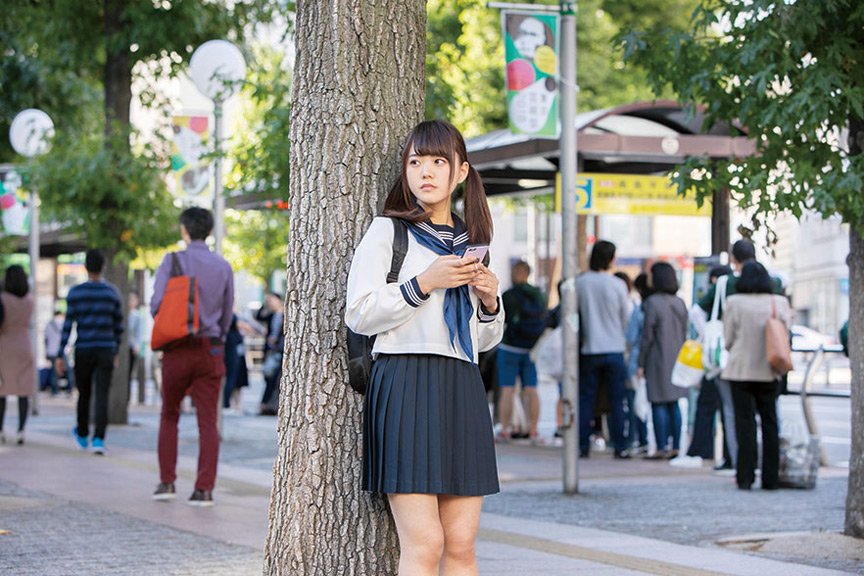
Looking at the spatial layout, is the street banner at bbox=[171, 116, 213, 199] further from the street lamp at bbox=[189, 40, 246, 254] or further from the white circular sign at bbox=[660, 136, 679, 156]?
the white circular sign at bbox=[660, 136, 679, 156]

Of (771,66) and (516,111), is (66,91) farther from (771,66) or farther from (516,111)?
(771,66)

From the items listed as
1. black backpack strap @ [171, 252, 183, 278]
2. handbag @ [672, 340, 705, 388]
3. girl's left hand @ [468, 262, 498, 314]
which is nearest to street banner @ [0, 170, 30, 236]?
handbag @ [672, 340, 705, 388]

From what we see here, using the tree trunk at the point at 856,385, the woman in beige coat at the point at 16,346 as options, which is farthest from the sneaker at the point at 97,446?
the tree trunk at the point at 856,385

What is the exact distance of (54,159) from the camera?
15.5 meters

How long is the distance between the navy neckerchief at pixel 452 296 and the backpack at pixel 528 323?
9.69m

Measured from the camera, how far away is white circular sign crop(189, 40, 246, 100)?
1308 centimetres

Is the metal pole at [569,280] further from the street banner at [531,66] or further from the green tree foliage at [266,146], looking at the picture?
the green tree foliage at [266,146]

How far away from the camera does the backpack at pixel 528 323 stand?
548 inches

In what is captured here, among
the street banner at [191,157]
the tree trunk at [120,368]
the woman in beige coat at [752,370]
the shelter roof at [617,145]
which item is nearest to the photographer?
the woman in beige coat at [752,370]

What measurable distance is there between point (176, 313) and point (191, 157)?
19.0 ft

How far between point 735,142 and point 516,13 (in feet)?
13.6

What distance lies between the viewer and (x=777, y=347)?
10.1 metres

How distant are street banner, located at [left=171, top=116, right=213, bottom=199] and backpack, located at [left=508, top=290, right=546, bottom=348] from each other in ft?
11.4

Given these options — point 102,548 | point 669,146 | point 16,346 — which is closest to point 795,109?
point 102,548
